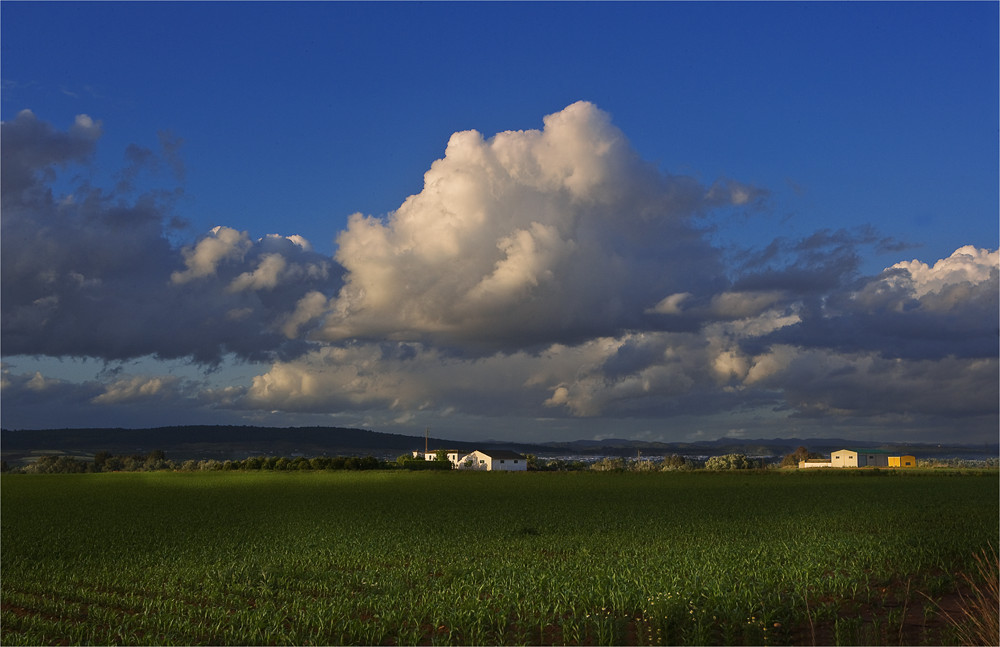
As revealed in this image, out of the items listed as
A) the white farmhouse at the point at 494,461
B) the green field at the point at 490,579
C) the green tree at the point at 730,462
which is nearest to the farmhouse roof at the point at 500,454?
the white farmhouse at the point at 494,461

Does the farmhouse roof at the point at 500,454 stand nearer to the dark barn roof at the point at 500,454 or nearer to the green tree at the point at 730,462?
the dark barn roof at the point at 500,454

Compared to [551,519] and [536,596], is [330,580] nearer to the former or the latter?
[536,596]

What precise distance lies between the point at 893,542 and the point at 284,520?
3229 centimetres

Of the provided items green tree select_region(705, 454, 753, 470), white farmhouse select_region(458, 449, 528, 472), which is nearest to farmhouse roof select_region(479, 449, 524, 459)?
white farmhouse select_region(458, 449, 528, 472)

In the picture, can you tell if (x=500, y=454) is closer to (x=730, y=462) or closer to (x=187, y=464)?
(x=730, y=462)

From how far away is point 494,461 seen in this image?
18612 cm

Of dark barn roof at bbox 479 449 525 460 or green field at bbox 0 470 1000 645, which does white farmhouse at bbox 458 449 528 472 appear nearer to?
dark barn roof at bbox 479 449 525 460

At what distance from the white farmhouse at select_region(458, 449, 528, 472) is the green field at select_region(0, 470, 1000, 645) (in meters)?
142

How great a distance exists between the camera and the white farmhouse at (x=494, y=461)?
7303 inches

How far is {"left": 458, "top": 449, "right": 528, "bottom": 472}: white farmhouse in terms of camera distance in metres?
186

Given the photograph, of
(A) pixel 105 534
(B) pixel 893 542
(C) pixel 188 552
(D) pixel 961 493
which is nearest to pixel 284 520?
(A) pixel 105 534

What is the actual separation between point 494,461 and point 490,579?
167017mm

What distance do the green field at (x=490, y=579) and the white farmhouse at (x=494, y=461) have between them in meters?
142

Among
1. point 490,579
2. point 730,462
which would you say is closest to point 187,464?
point 730,462
